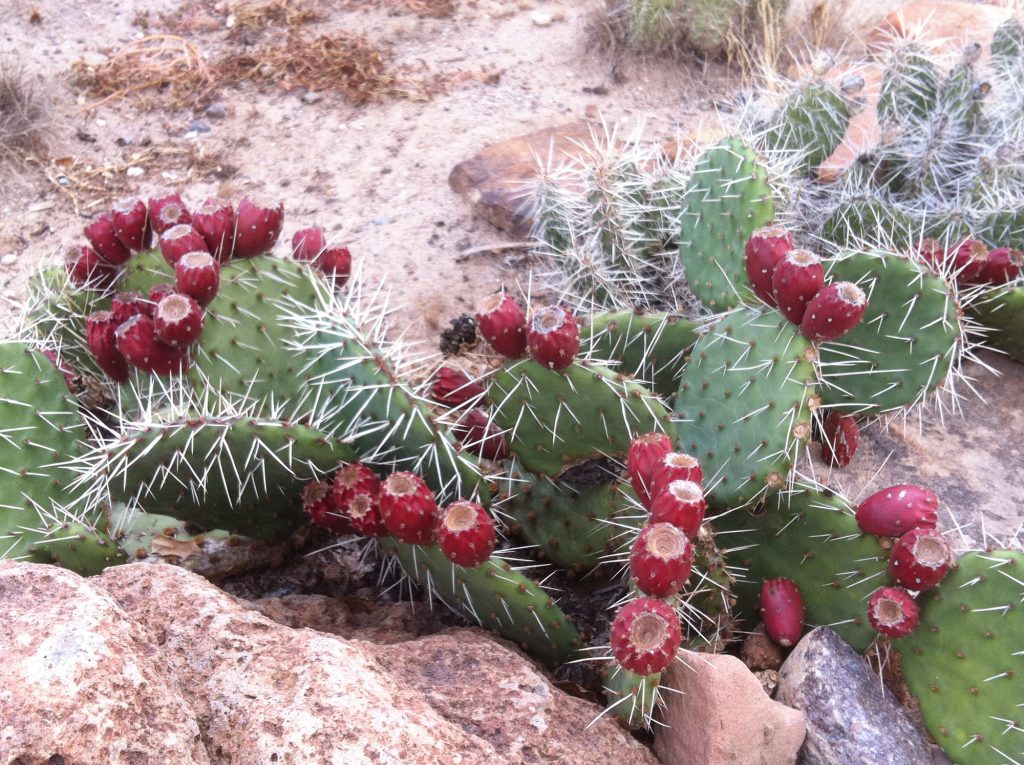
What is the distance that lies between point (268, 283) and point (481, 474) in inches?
31.7

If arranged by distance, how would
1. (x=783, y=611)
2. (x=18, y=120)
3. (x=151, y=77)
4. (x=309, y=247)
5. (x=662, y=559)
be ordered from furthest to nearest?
(x=151, y=77) → (x=18, y=120) → (x=309, y=247) → (x=783, y=611) → (x=662, y=559)

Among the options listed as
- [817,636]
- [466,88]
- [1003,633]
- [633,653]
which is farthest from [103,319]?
[466,88]

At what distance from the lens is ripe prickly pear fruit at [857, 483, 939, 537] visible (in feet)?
6.75

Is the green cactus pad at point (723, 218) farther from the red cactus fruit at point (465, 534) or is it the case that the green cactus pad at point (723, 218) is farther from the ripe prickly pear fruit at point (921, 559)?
the red cactus fruit at point (465, 534)

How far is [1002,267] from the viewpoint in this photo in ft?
9.99

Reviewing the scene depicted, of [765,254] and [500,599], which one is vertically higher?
[765,254]

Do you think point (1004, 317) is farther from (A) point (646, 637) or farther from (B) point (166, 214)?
(B) point (166, 214)

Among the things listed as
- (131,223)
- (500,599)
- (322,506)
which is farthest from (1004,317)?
(131,223)

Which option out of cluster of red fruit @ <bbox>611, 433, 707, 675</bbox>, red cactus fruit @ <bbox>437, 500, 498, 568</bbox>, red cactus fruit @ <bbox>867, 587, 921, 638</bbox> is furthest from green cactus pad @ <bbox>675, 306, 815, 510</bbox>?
red cactus fruit @ <bbox>437, 500, 498, 568</bbox>

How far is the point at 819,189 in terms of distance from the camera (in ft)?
12.3

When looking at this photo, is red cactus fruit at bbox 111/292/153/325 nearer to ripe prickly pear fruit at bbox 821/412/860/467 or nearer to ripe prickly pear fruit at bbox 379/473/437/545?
ripe prickly pear fruit at bbox 379/473/437/545

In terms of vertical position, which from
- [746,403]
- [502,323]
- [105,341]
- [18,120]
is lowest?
[18,120]

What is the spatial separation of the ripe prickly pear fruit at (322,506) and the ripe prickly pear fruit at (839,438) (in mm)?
1444

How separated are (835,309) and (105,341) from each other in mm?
1834
